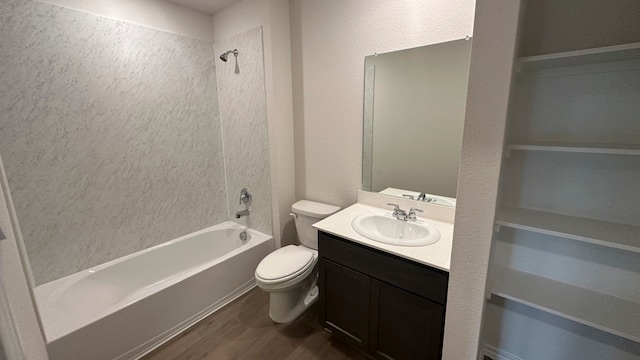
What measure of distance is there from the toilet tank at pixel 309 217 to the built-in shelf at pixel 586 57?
145 cm

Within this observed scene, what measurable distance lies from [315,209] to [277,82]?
1090 mm

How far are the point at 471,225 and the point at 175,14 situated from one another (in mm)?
2719

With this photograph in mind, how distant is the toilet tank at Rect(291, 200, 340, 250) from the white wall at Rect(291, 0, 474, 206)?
14cm

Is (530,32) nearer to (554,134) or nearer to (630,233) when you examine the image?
(554,134)

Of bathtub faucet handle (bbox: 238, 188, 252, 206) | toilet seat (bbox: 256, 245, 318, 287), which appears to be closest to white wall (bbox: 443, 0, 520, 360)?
toilet seat (bbox: 256, 245, 318, 287)

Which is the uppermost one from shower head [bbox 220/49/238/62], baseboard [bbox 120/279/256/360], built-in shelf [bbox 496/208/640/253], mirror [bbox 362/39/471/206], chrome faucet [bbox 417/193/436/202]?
shower head [bbox 220/49/238/62]

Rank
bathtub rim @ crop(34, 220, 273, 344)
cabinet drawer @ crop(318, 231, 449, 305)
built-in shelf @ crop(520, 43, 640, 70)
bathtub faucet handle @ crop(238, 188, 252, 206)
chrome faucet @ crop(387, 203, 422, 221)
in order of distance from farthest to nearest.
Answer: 1. bathtub faucet handle @ crop(238, 188, 252, 206)
2. chrome faucet @ crop(387, 203, 422, 221)
3. bathtub rim @ crop(34, 220, 273, 344)
4. cabinet drawer @ crop(318, 231, 449, 305)
5. built-in shelf @ crop(520, 43, 640, 70)

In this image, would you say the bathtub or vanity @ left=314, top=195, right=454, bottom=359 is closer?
vanity @ left=314, top=195, right=454, bottom=359

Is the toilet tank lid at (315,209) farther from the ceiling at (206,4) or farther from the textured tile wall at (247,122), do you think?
the ceiling at (206,4)

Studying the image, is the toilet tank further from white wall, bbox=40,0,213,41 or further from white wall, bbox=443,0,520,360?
white wall, bbox=40,0,213,41

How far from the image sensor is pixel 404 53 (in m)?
1.64

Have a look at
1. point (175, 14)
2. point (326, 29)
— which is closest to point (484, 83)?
point (326, 29)

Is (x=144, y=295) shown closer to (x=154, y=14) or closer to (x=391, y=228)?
(x=391, y=228)

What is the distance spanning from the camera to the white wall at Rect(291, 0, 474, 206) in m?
1.52
